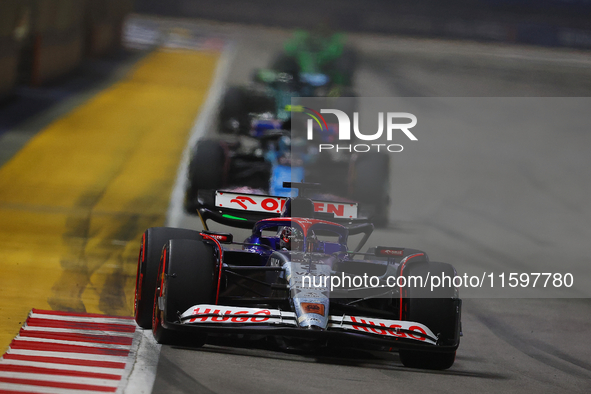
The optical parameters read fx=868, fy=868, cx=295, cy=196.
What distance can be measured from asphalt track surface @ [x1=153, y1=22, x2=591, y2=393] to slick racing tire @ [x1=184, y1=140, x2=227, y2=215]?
16.1 inches

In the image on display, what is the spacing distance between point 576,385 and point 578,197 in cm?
1033

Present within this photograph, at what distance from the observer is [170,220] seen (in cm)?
1141

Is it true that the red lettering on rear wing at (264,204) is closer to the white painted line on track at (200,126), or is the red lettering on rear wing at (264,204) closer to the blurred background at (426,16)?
the white painted line on track at (200,126)

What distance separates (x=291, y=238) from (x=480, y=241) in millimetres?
5874

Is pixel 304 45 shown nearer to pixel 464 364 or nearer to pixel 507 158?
pixel 507 158

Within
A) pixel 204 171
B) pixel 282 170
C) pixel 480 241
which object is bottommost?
pixel 480 241

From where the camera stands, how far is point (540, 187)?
16469 mm

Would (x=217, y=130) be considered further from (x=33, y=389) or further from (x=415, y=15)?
(x=415, y=15)

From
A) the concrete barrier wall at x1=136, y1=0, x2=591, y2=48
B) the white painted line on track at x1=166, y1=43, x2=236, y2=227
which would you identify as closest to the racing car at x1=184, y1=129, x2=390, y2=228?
the white painted line on track at x1=166, y1=43, x2=236, y2=227

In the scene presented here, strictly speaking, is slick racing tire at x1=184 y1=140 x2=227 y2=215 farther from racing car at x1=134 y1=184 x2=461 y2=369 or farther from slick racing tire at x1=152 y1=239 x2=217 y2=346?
slick racing tire at x1=152 y1=239 x2=217 y2=346

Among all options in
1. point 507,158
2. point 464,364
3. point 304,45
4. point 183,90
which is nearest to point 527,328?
point 464,364

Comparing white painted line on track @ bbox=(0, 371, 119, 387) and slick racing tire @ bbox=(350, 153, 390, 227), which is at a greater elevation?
white painted line on track @ bbox=(0, 371, 119, 387)

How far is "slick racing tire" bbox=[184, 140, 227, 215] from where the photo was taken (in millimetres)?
11672

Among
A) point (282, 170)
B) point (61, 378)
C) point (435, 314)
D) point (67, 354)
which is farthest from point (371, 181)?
point (61, 378)
